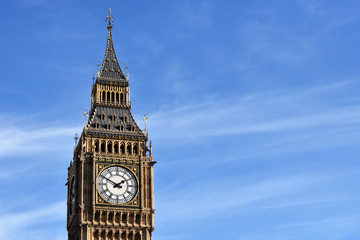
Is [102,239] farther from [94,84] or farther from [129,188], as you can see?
[94,84]

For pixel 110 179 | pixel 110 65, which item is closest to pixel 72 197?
pixel 110 179

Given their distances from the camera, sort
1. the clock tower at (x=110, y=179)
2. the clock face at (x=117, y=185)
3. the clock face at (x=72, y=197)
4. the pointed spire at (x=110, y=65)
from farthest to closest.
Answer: the pointed spire at (x=110, y=65), the clock face at (x=72, y=197), the clock face at (x=117, y=185), the clock tower at (x=110, y=179)

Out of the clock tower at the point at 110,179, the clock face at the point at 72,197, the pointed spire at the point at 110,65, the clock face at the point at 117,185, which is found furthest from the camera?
the pointed spire at the point at 110,65

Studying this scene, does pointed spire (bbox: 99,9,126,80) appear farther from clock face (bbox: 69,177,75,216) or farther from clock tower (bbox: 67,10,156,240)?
clock face (bbox: 69,177,75,216)

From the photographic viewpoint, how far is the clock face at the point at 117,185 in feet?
383

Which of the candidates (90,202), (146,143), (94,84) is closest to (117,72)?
(94,84)

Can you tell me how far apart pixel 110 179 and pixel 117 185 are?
134 centimetres

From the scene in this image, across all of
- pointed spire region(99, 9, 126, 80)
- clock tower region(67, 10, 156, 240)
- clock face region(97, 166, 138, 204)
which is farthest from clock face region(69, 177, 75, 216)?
pointed spire region(99, 9, 126, 80)

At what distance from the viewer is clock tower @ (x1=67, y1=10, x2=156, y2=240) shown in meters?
115

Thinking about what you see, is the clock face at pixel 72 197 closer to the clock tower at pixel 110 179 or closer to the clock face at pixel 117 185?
the clock tower at pixel 110 179

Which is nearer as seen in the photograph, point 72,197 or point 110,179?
point 110,179

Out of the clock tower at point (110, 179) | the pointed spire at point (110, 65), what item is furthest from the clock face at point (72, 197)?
the pointed spire at point (110, 65)

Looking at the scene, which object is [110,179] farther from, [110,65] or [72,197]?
[110,65]

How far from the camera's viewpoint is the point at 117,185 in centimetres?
11769
